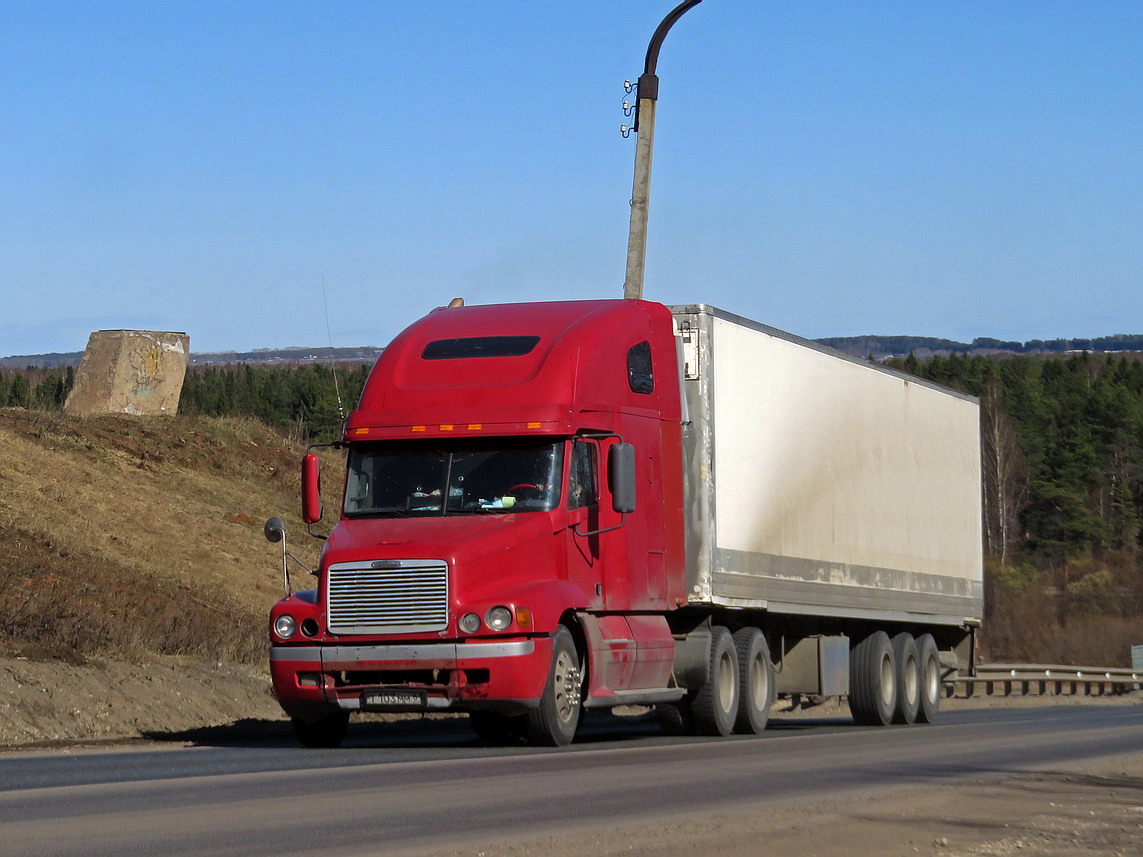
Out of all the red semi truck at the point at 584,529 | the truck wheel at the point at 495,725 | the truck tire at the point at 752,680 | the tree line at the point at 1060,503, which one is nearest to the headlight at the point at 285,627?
the red semi truck at the point at 584,529

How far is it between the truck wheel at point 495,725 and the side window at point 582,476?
203 cm

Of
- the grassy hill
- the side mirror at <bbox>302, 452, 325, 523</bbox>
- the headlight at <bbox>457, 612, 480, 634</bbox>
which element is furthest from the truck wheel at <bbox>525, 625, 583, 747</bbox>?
the grassy hill

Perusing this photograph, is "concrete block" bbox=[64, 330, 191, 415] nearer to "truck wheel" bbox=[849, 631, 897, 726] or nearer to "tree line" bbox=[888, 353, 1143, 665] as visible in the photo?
"truck wheel" bbox=[849, 631, 897, 726]

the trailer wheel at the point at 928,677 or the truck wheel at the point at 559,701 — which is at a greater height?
the trailer wheel at the point at 928,677

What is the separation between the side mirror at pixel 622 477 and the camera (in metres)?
15.9

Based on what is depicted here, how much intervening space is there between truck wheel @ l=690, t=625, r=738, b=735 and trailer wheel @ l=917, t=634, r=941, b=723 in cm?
619

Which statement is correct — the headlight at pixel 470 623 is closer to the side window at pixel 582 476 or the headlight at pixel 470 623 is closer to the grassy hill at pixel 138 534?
the side window at pixel 582 476

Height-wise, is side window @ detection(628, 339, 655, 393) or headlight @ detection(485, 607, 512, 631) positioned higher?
side window @ detection(628, 339, 655, 393)

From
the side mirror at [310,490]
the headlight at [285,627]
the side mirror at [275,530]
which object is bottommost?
the headlight at [285,627]

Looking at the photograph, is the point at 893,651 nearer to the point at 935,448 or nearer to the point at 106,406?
the point at 935,448

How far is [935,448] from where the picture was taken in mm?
24859

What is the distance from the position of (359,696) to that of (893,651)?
33.6ft

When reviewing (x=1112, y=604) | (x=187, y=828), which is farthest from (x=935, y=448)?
(x=1112, y=604)

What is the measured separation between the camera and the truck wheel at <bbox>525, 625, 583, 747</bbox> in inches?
596
